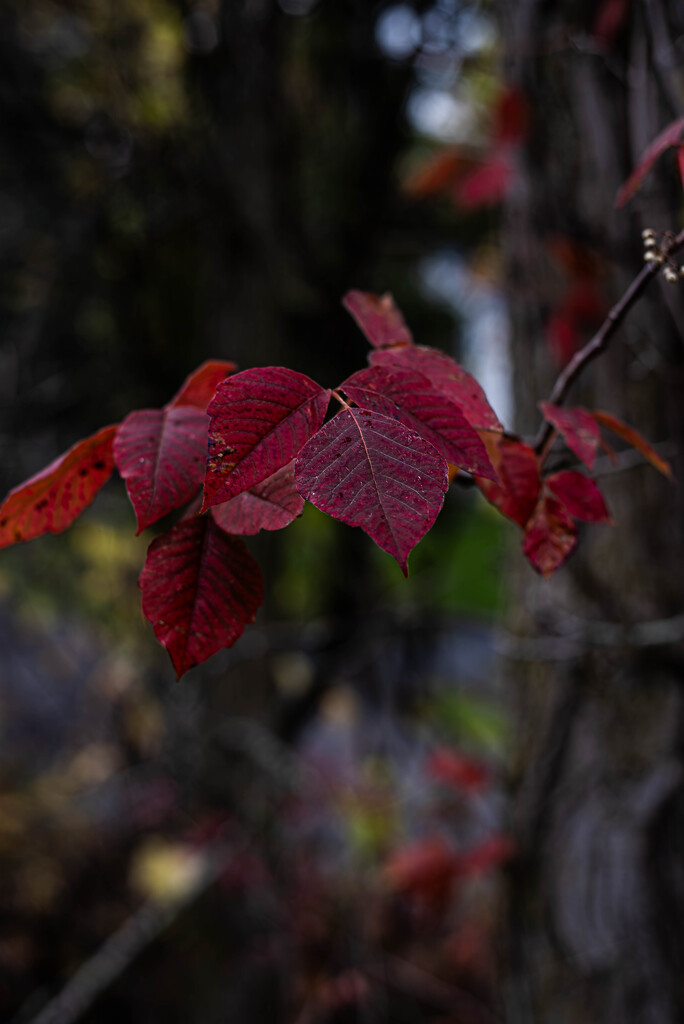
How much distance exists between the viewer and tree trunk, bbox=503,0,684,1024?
127 centimetres

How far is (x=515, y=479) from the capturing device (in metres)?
0.56

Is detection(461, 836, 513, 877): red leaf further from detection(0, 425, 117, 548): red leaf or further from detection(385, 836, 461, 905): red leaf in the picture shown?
detection(0, 425, 117, 548): red leaf

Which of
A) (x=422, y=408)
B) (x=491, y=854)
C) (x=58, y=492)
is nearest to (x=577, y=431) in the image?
(x=422, y=408)

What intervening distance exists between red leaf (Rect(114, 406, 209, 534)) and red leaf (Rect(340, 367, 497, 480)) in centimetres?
13

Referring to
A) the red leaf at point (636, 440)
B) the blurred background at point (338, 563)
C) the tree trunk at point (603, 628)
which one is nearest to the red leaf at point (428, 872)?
the blurred background at point (338, 563)

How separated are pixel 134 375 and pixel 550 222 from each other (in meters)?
1.79

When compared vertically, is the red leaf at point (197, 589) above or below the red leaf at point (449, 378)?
below

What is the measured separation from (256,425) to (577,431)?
286mm

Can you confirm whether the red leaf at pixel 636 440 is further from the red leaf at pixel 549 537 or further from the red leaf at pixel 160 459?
the red leaf at pixel 160 459

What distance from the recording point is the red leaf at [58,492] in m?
0.52

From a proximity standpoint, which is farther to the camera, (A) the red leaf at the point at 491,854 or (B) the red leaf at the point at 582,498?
(A) the red leaf at the point at 491,854

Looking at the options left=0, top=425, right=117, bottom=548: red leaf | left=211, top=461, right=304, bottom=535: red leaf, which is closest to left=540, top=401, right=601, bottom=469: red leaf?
left=211, top=461, right=304, bottom=535: red leaf

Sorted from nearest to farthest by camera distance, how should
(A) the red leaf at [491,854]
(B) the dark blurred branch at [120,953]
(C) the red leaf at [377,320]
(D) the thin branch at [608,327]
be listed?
(D) the thin branch at [608,327], (C) the red leaf at [377,320], (A) the red leaf at [491,854], (B) the dark blurred branch at [120,953]

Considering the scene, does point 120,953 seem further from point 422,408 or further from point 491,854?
point 422,408
